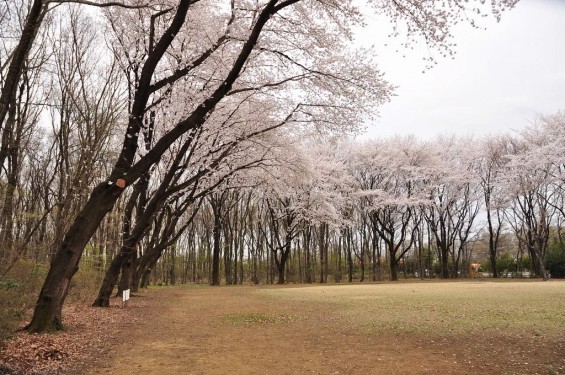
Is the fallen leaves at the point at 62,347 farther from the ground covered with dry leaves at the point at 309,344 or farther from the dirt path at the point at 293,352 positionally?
the dirt path at the point at 293,352

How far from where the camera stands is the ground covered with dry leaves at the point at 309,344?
19.6 ft

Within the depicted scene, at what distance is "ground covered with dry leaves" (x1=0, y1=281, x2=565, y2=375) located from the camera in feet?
19.6

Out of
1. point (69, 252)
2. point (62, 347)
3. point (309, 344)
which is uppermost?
point (69, 252)

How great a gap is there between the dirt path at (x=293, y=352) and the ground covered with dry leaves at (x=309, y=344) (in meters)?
0.01

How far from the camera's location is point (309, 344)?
7.95 m

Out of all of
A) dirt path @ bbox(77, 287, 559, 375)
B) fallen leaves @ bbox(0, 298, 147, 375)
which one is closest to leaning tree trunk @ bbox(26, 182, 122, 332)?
fallen leaves @ bbox(0, 298, 147, 375)

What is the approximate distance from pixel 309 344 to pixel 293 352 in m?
0.77

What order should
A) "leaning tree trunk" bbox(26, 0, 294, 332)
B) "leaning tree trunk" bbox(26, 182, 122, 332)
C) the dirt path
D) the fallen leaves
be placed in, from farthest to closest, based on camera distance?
"leaning tree trunk" bbox(26, 182, 122, 332) → "leaning tree trunk" bbox(26, 0, 294, 332) → the dirt path → the fallen leaves

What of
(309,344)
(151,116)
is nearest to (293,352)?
(309,344)

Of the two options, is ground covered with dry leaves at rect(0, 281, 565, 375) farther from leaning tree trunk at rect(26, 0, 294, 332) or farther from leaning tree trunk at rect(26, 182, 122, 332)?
leaning tree trunk at rect(26, 0, 294, 332)

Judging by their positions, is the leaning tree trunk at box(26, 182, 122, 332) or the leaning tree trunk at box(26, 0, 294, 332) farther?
the leaning tree trunk at box(26, 182, 122, 332)

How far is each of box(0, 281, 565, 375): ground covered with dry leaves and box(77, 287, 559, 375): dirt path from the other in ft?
0.05

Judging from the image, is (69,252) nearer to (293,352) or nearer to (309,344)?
(293,352)

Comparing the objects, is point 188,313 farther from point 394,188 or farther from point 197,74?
point 394,188
